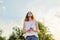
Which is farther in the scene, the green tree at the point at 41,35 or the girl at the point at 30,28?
the green tree at the point at 41,35

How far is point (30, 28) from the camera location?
4.63 m

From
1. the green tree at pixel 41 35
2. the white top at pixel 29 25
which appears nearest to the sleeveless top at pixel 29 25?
the white top at pixel 29 25

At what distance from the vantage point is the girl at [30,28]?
4520 mm

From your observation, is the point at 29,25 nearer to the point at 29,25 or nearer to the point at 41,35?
the point at 29,25

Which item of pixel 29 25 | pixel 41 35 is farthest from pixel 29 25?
pixel 41 35

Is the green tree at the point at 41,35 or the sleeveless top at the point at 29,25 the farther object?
the green tree at the point at 41,35

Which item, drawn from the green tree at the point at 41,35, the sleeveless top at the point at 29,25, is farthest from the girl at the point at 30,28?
the green tree at the point at 41,35

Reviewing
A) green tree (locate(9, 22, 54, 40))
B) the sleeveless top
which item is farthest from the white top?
green tree (locate(9, 22, 54, 40))

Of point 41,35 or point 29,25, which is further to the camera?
point 41,35

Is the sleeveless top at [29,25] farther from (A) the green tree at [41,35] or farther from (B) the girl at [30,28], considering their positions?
(A) the green tree at [41,35]

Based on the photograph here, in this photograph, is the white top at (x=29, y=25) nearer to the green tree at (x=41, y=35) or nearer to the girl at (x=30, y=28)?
the girl at (x=30, y=28)

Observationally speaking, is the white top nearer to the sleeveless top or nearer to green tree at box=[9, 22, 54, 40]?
the sleeveless top

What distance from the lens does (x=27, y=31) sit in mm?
4609

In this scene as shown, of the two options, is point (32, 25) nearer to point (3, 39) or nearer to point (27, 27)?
point (27, 27)
